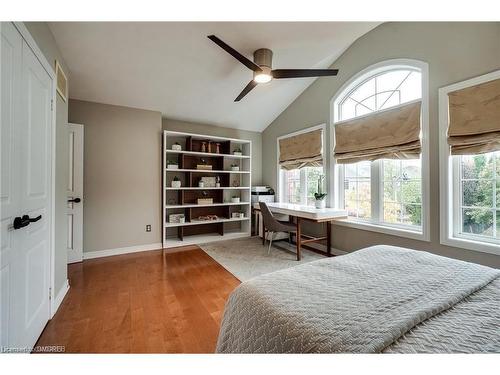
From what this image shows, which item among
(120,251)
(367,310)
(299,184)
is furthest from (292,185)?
(367,310)

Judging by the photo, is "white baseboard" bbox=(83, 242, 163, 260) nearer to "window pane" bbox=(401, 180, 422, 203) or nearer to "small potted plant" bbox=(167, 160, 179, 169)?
"small potted plant" bbox=(167, 160, 179, 169)

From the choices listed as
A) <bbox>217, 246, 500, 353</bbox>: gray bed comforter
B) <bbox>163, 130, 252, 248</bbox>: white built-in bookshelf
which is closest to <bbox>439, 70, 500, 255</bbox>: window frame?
<bbox>217, 246, 500, 353</bbox>: gray bed comforter

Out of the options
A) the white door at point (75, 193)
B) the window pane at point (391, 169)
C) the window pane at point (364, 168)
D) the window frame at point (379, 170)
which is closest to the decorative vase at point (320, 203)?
the window frame at point (379, 170)

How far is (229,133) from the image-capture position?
15.6 feet

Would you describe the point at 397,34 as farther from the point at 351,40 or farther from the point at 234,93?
the point at 234,93

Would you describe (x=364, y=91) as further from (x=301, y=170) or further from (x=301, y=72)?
(x=301, y=170)

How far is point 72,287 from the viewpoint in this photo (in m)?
2.33

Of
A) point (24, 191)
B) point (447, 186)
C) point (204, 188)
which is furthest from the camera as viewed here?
point (204, 188)

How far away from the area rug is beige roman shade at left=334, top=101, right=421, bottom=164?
166cm

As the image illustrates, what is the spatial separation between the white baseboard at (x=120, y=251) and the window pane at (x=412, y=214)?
3.68 m

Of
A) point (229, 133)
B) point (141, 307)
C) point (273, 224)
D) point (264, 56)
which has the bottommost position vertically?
point (141, 307)

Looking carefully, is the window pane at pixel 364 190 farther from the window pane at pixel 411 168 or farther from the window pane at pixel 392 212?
the window pane at pixel 411 168

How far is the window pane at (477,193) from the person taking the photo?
213 centimetres

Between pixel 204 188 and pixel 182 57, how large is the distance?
210 centimetres
